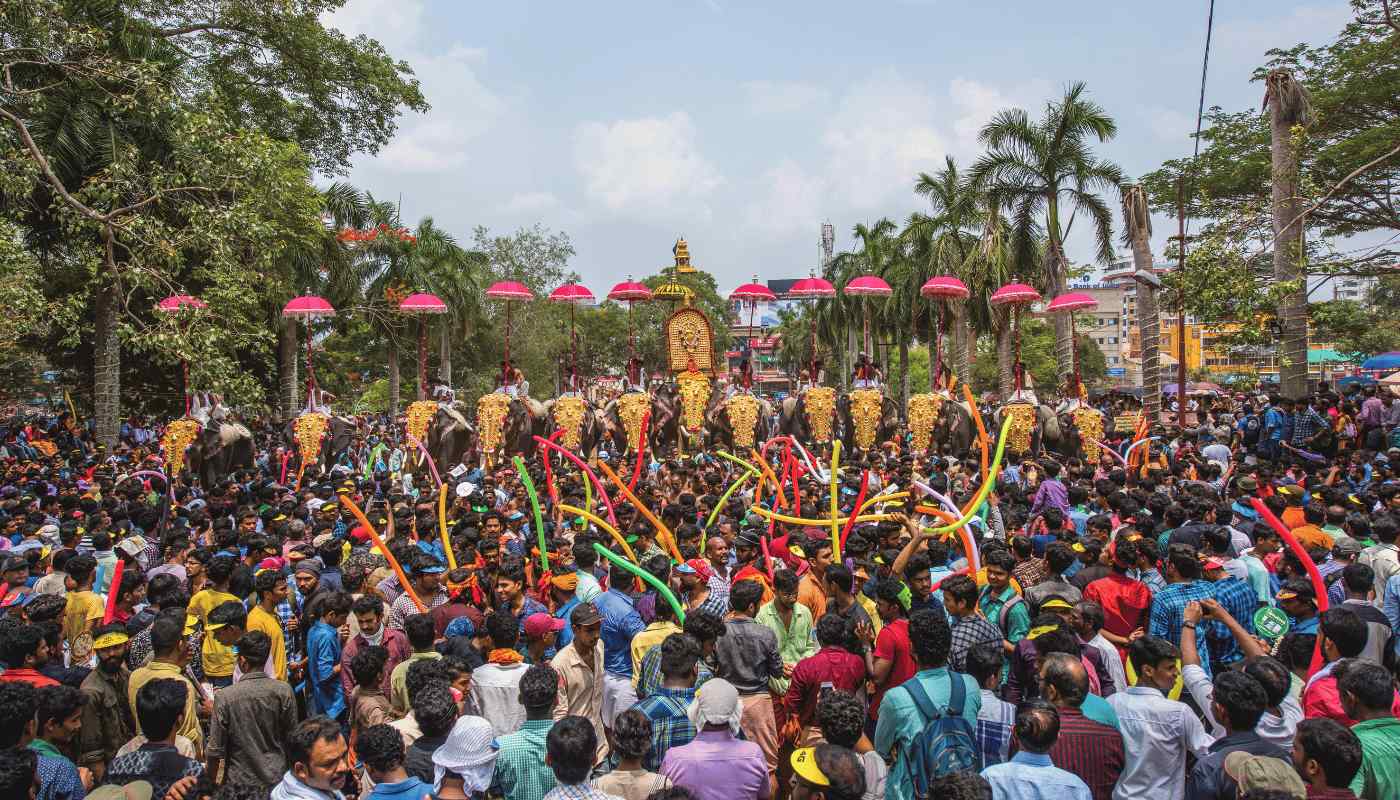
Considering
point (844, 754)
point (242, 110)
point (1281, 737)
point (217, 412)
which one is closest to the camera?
point (844, 754)

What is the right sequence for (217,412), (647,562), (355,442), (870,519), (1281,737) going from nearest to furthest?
1. (1281,737)
2. (647,562)
3. (870,519)
4. (217,412)
5. (355,442)

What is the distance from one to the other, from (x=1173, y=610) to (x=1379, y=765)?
1647 millimetres

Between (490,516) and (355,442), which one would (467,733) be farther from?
(355,442)

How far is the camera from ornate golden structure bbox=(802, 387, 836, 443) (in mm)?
16781

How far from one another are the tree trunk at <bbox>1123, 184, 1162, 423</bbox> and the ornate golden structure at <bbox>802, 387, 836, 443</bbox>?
31.4ft

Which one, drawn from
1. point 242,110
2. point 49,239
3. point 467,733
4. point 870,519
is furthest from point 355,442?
point 467,733

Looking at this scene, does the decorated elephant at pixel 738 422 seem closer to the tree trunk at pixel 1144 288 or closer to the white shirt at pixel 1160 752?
the tree trunk at pixel 1144 288

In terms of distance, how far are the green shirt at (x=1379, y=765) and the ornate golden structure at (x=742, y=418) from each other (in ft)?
44.2

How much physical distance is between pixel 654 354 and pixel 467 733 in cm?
4893

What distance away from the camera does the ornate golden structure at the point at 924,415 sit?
16.8 m

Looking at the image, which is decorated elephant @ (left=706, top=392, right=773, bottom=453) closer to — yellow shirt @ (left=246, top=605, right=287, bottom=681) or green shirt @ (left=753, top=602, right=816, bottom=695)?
green shirt @ (left=753, top=602, right=816, bottom=695)

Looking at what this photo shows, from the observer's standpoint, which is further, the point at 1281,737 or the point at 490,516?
the point at 490,516

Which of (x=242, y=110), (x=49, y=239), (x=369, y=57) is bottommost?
(x=49, y=239)

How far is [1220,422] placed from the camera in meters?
22.1
